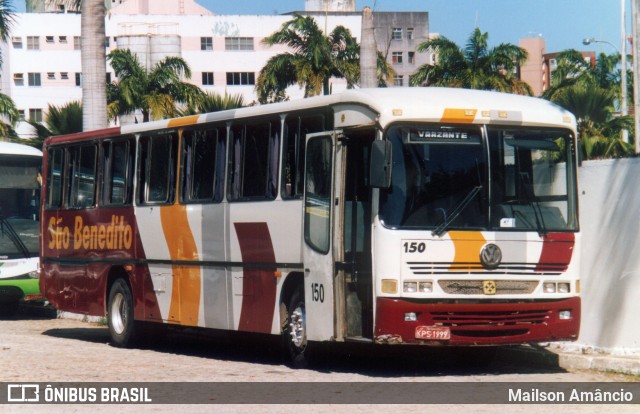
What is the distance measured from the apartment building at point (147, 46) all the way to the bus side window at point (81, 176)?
7709 centimetres

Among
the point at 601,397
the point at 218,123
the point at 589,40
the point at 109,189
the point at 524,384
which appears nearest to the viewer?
the point at 601,397

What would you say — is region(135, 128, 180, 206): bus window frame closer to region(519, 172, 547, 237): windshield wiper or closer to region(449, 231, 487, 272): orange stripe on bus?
region(449, 231, 487, 272): orange stripe on bus

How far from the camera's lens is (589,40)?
247ft

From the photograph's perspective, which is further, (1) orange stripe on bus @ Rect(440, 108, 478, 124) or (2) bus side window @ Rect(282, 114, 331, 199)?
(2) bus side window @ Rect(282, 114, 331, 199)

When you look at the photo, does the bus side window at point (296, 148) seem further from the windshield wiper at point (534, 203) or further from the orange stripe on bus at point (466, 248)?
the windshield wiper at point (534, 203)

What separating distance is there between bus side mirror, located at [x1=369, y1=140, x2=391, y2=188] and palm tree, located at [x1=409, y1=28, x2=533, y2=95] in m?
42.8

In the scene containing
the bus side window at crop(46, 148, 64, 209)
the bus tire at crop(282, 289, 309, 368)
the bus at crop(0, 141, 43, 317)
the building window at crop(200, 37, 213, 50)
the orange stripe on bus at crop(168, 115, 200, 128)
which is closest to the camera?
the bus tire at crop(282, 289, 309, 368)

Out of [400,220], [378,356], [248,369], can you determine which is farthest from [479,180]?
[378,356]

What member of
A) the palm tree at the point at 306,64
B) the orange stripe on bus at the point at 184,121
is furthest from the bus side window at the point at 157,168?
the palm tree at the point at 306,64

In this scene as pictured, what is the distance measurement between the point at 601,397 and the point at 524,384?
118 cm

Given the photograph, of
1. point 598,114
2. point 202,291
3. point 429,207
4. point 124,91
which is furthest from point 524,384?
point 124,91

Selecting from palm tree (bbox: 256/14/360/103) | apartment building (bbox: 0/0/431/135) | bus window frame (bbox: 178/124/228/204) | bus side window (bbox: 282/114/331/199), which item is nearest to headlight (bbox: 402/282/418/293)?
bus side window (bbox: 282/114/331/199)

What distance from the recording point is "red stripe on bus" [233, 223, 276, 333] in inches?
590

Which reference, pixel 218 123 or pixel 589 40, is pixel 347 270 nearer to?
pixel 218 123
